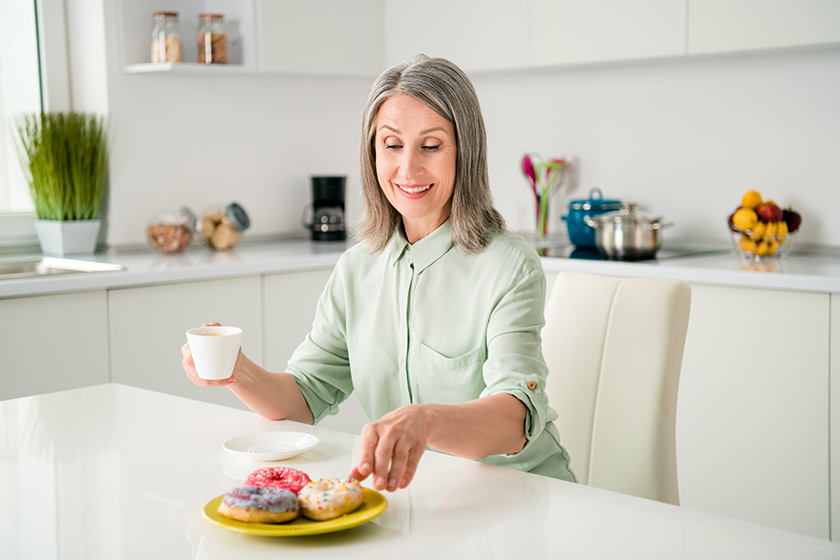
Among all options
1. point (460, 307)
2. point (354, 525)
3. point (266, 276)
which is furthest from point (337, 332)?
point (266, 276)

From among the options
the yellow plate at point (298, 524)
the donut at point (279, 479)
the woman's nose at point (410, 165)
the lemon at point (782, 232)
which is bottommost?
the yellow plate at point (298, 524)

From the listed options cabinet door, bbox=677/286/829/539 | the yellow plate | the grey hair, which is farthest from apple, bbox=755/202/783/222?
the yellow plate

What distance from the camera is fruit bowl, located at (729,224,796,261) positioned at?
267cm

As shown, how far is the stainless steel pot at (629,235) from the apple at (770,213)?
273 mm

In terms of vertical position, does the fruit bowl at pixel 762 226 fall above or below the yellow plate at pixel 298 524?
above

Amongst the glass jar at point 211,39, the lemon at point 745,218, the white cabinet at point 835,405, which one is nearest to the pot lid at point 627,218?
the lemon at point 745,218

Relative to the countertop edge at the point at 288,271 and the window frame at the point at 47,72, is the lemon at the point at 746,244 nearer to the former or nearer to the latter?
the countertop edge at the point at 288,271

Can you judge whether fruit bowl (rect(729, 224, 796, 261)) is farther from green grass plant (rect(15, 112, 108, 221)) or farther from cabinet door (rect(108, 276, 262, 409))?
green grass plant (rect(15, 112, 108, 221))

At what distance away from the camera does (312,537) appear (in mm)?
863

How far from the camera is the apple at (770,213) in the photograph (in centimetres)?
266

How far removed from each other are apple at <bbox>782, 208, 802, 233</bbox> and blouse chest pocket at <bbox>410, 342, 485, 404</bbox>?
171 cm

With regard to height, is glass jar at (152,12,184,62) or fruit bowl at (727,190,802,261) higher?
glass jar at (152,12,184,62)

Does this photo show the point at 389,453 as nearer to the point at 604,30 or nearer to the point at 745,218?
the point at 745,218

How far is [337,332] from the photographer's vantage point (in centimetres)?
153
